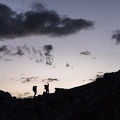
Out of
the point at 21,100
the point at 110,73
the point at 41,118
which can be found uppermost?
the point at 110,73

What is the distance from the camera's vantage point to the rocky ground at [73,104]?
47094mm

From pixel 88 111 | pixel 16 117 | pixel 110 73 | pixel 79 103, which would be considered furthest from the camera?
pixel 110 73

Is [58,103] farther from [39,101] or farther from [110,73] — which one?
[110,73]

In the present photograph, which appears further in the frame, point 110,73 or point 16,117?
point 110,73

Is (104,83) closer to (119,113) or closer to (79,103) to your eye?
(79,103)

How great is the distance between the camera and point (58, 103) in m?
56.8

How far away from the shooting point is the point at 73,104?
54969 millimetres

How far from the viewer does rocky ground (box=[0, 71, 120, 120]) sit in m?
47.1

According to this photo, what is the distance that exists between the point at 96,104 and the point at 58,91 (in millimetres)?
14389

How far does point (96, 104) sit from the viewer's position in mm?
49500

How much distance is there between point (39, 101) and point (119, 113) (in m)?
18.4

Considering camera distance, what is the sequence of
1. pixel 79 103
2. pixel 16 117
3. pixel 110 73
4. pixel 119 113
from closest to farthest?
pixel 119 113 → pixel 16 117 → pixel 79 103 → pixel 110 73

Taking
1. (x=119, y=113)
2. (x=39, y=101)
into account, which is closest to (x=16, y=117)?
(x=39, y=101)

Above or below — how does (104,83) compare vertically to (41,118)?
above
